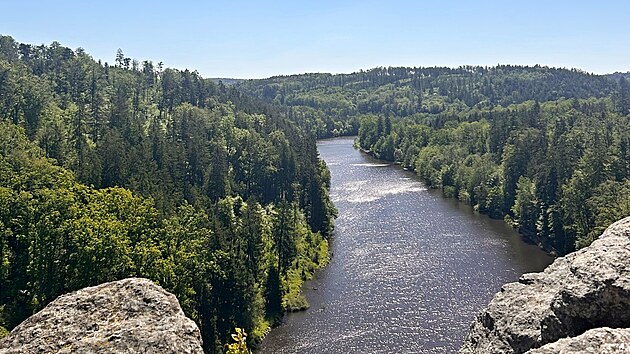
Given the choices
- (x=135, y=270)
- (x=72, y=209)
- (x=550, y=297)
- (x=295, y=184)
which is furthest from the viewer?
(x=295, y=184)

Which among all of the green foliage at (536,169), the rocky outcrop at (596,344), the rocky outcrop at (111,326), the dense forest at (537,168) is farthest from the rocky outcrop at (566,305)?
the green foliage at (536,169)

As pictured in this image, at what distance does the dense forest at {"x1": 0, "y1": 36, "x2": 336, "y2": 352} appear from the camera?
3788cm

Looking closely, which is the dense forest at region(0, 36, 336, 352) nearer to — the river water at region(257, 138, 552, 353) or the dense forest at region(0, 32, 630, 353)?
the dense forest at region(0, 32, 630, 353)

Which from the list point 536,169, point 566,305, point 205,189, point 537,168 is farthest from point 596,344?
point 536,169

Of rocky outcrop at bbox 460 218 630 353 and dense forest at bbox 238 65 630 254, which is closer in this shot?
rocky outcrop at bbox 460 218 630 353

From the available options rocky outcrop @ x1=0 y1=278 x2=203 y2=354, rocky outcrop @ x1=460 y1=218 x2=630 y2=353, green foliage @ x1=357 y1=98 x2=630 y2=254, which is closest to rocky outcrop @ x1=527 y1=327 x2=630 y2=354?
rocky outcrop @ x1=460 y1=218 x2=630 y2=353

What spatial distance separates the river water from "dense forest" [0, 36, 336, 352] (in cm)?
357

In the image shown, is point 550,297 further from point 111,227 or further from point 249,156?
point 249,156

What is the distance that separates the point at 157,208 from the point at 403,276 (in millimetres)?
27746

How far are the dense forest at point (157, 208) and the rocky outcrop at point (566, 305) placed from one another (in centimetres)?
3109

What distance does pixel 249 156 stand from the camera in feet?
309

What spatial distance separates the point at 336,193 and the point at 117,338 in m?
96.8

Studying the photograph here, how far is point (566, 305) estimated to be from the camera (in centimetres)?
820

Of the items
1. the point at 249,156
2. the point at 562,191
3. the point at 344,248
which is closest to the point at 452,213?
the point at 562,191
